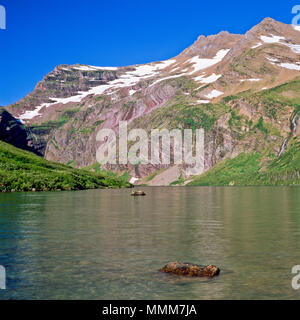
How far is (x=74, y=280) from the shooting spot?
30.8m

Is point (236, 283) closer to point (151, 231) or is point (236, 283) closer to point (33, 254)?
point (33, 254)

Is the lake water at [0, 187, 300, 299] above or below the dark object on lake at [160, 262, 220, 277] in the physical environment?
below

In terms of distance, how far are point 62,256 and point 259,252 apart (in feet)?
60.9

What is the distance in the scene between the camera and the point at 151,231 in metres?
59.1

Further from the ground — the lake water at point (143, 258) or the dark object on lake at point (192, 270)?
A: the dark object on lake at point (192, 270)

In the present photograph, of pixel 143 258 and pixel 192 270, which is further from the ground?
pixel 192 270

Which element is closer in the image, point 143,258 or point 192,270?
point 192,270

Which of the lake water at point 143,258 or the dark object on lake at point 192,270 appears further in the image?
the dark object on lake at point 192,270

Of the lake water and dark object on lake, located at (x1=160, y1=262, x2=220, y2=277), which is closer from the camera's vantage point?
the lake water

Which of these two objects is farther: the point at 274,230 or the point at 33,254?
the point at 274,230

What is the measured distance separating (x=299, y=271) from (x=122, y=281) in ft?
44.1
